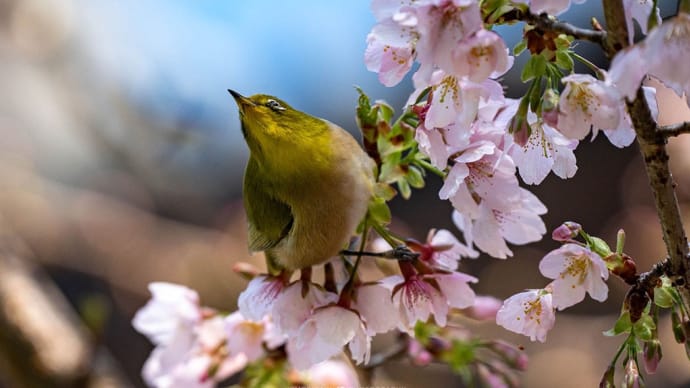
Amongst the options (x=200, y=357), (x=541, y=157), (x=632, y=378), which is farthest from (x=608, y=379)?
(x=200, y=357)

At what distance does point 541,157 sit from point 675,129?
116 mm

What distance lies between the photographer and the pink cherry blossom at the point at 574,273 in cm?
46

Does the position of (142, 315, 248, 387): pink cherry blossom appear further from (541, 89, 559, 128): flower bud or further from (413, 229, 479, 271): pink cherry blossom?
(541, 89, 559, 128): flower bud

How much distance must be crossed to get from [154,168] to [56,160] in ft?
1.51

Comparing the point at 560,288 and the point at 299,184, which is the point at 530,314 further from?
the point at 299,184

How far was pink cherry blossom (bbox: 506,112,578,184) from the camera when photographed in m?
0.47

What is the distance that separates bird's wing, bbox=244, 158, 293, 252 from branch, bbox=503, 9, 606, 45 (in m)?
0.25

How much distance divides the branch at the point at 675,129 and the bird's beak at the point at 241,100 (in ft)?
1.00

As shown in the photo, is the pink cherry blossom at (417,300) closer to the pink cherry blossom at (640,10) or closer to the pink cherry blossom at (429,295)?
the pink cherry blossom at (429,295)

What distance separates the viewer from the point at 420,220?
7.11 ft

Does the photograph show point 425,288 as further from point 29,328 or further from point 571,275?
point 29,328

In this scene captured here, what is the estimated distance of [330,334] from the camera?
54 centimetres

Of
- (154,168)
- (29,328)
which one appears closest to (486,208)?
(29,328)

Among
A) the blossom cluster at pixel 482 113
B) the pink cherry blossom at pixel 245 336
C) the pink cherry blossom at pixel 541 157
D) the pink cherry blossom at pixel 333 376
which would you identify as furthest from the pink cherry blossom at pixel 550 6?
the pink cherry blossom at pixel 333 376
